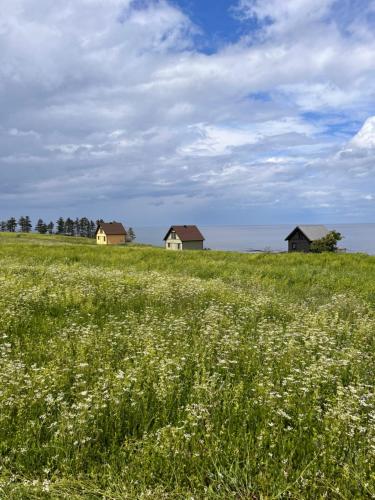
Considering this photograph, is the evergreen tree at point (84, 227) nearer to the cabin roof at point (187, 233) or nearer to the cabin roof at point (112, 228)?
the cabin roof at point (112, 228)

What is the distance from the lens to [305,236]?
266ft

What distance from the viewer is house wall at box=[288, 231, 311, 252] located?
267ft

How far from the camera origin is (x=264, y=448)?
411 cm

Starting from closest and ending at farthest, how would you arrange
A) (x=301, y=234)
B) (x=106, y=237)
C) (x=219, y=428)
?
1. (x=219, y=428)
2. (x=301, y=234)
3. (x=106, y=237)

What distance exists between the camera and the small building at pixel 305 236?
3175 inches

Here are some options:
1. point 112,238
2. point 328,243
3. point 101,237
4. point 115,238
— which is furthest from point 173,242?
point 328,243

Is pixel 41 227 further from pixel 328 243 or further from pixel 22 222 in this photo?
pixel 328 243

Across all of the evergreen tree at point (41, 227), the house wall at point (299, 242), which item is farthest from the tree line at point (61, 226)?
the house wall at point (299, 242)

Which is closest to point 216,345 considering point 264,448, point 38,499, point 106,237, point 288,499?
point 264,448

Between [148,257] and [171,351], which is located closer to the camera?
[171,351]

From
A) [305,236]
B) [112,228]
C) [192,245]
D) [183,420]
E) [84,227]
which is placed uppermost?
[84,227]

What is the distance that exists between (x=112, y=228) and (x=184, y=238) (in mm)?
35235

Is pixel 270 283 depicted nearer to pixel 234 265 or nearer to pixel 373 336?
pixel 234 265

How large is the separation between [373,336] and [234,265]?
15.8 metres
